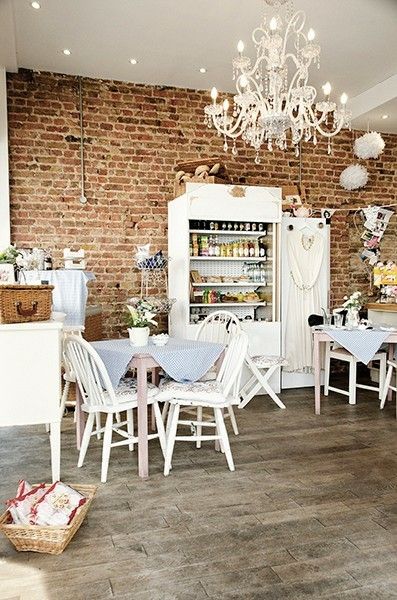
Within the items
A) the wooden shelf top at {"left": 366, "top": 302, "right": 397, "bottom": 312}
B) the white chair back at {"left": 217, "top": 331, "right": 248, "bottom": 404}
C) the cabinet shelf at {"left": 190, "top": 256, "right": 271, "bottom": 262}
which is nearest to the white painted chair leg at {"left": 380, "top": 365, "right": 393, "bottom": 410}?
the wooden shelf top at {"left": 366, "top": 302, "right": 397, "bottom": 312}

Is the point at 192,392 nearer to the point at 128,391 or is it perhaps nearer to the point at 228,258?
the point at 128,391

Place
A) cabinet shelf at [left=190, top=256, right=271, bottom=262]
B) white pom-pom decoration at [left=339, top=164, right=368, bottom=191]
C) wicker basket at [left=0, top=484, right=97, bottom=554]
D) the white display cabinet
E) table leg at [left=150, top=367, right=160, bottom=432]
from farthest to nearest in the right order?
1. white pom-pom decoration at [left=339, top=164, right=368, bottom=191]
2. cabinet shelf at [left=190, top=256, right=271, bottom=262]
3. the white display cabinet
4. table leg at [left=150, top=367, right=160, bottom=432]
5. wicker basket at [left=0, top=484, right=97, bottom=554]

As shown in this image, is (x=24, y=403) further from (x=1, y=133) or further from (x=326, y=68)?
(x=326, y=68)

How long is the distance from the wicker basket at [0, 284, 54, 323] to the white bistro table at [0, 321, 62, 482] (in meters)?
0.07

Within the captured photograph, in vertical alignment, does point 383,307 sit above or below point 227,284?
below

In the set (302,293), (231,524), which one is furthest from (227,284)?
(231,524)

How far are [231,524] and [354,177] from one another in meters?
5.49

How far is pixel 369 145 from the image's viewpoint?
6633mm

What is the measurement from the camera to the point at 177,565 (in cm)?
236

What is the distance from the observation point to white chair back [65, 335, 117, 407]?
3312mm

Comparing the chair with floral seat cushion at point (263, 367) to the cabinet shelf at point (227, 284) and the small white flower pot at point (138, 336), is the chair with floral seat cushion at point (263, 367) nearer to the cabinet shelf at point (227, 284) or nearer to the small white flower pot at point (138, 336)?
the cabinet shelf at point (227, 284)

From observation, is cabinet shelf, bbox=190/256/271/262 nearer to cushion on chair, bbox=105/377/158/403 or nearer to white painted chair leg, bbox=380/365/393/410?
white painted chair leg, bbox=380/365/393/410

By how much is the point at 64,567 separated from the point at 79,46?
4757 mm

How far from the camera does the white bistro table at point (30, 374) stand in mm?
3064
